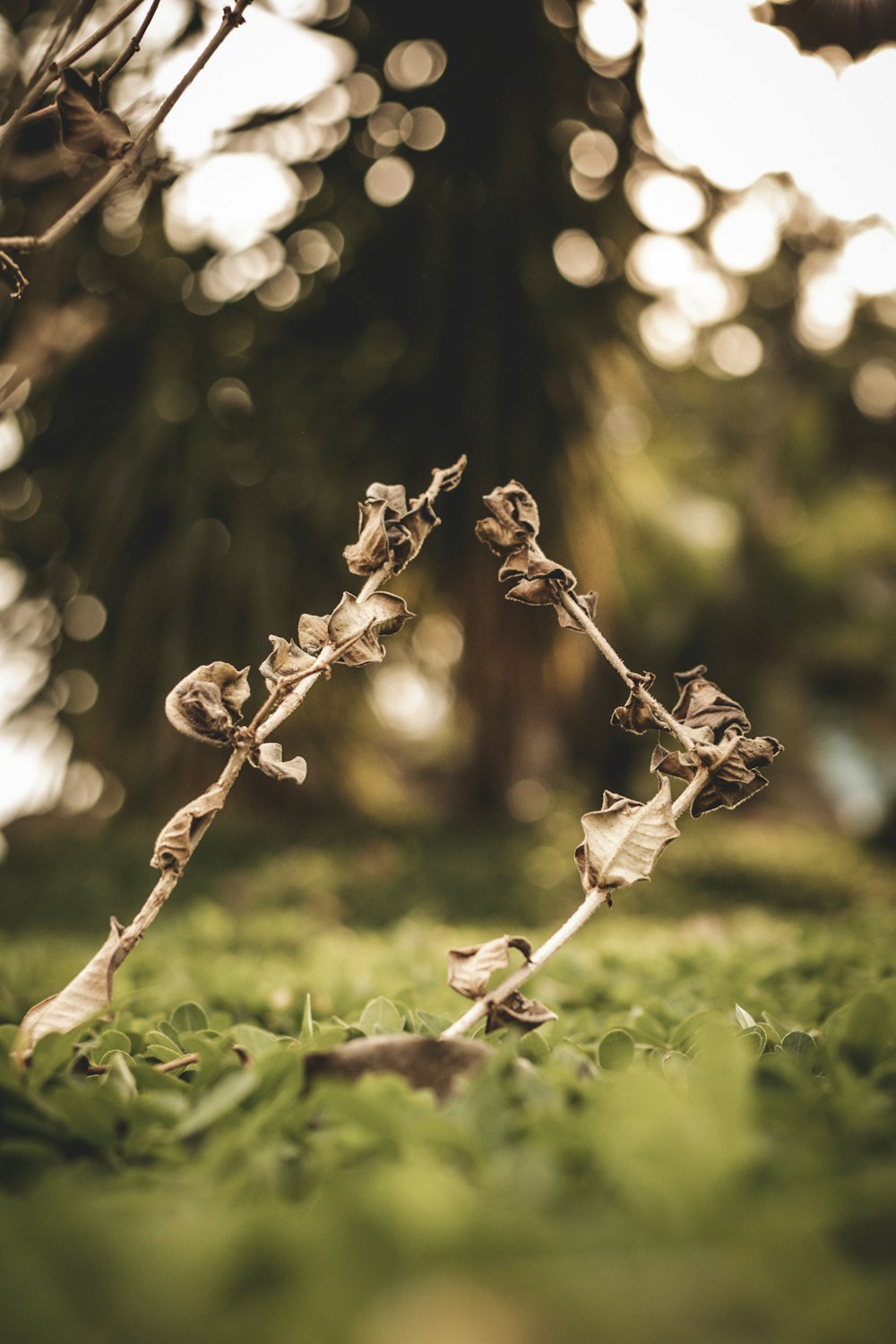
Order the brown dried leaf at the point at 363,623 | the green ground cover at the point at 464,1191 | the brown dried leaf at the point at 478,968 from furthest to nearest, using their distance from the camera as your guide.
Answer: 1. the brown dried leaf at the point at 363,623
2. the brown dried leaf at the point at 478,968
3. the green ground cover at the point at 464,1191

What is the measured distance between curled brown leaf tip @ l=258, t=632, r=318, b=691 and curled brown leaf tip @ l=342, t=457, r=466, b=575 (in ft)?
0.24

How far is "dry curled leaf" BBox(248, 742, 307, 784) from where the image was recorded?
74cm

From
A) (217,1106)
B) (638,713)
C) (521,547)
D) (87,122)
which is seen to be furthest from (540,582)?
(87,122)

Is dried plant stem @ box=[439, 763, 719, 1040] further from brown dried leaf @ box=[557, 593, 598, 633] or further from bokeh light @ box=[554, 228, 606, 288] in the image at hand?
bokeh light @ box=[554, 228, 606, 288]

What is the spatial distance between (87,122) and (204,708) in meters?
0.58

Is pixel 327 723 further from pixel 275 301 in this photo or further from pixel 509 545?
pixel 509 545

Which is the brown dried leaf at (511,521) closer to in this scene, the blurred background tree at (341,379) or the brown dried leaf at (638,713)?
the brown dried leaf at (638,713)

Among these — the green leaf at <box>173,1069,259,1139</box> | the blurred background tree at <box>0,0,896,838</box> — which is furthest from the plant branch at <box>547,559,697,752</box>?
the blurred background tree at <box>0,0,896,838</box>

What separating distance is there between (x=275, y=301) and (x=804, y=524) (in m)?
5.03

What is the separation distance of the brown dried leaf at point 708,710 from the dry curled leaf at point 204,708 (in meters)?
0.36

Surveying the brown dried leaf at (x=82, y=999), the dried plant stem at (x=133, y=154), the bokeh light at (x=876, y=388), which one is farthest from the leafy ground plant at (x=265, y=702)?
the bokeh light at (x=876, y=388)

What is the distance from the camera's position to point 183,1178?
48 centimetres

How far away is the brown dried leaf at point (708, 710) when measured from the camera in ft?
2.59

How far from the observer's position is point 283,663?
76 cm
